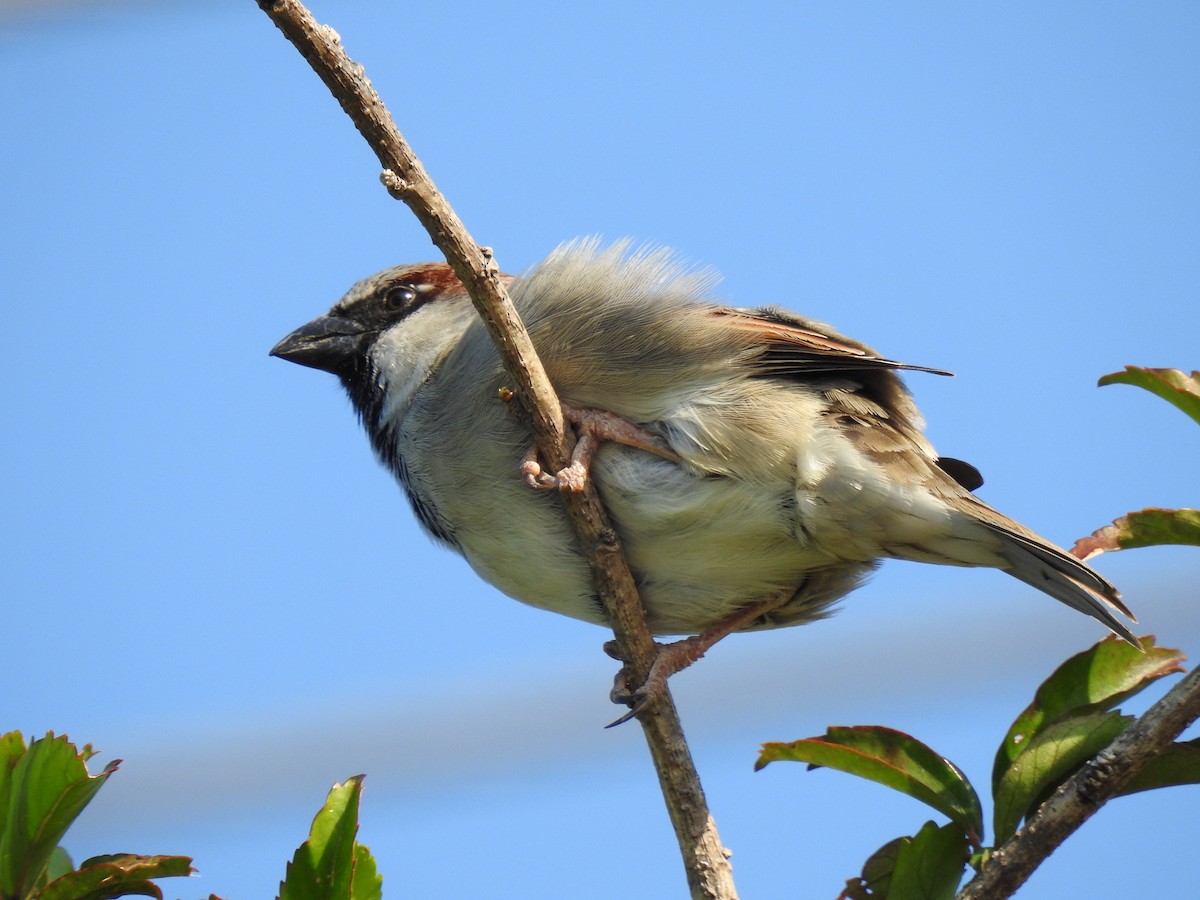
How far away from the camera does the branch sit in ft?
9.35

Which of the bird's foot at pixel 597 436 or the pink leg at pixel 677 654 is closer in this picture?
the pink leg at pixel 677 654

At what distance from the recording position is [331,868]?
96.4 inches

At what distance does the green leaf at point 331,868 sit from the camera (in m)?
2.44

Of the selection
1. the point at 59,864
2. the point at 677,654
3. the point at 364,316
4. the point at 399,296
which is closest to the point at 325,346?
the point at 364,316

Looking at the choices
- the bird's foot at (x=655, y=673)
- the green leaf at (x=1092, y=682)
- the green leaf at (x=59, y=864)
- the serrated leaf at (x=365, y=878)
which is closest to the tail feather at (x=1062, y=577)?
the green leaf at (x=1092, y=682)

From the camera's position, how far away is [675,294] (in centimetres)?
404

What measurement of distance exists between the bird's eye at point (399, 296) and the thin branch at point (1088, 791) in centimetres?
304

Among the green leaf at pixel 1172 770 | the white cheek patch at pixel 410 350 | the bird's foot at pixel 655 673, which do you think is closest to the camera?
the green leaf at pixel 1172 770

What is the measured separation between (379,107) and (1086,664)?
6.27ft

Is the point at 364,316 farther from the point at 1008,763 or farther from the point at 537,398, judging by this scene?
the point at 1008,763

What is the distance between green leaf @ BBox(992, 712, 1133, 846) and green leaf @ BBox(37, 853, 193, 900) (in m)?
1.58

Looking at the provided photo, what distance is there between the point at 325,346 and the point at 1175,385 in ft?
9.73

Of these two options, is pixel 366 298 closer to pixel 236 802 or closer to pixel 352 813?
pixel 352 813

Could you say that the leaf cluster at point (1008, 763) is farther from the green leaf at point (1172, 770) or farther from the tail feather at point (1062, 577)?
the tail feather at point (1062, 577)
